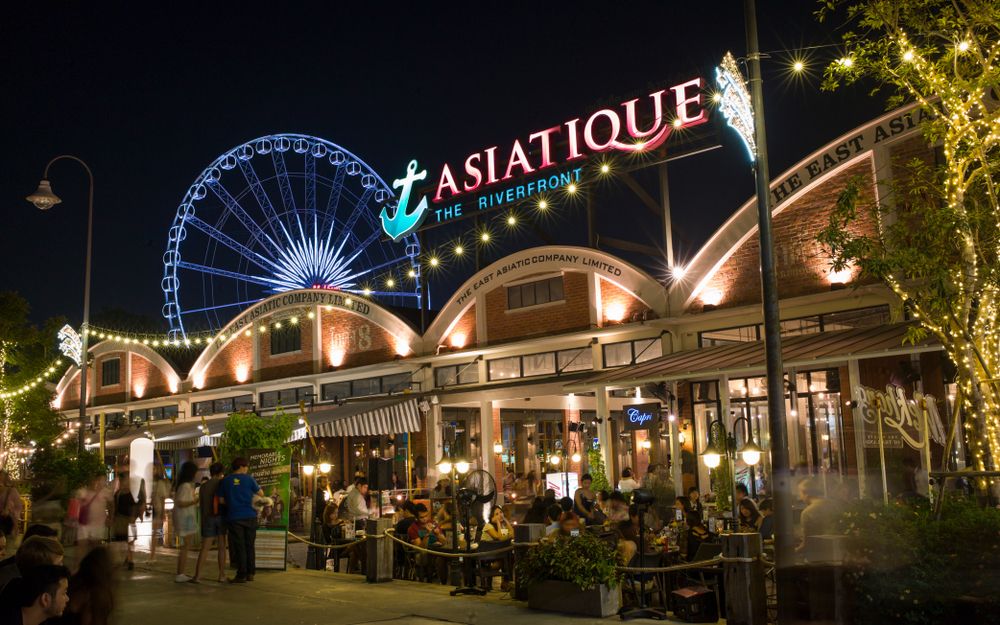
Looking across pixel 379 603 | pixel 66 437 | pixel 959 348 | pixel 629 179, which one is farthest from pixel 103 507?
pixel 66 437

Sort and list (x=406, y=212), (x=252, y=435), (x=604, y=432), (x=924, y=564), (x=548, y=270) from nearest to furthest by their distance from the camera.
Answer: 1. (x=924, y=564)
2. (x=252, y=435)
3. (x=604, y=432)
4. (x=548, y=270)
5. (x=406, y=212)

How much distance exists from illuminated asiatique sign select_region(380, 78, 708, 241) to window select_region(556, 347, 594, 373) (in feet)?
14.1

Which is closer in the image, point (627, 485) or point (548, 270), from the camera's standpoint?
point (627, 485)

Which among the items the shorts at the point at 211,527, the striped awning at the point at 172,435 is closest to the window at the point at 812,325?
the shorts at the point at 211,527

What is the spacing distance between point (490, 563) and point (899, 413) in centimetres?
563

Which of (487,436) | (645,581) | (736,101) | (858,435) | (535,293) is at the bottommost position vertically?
(645,581)

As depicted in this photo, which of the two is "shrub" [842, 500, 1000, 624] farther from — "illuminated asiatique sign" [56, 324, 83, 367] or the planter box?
"illuminated asiatique sign" [56, 324, 83, 367]

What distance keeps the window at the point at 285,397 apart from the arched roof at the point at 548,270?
6371 millimetres

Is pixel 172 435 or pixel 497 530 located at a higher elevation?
pixel 172 435

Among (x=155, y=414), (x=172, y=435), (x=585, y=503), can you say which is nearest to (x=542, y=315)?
(x=585, y=503)

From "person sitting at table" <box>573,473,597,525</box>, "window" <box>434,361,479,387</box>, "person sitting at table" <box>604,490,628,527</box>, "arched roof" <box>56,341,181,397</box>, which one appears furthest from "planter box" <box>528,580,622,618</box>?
"arched roof" <box>56,341,181,397</box>

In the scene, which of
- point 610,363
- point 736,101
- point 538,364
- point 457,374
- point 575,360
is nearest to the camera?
point 736,101

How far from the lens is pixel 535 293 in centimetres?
2278

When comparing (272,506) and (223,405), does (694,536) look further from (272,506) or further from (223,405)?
(223,405)
